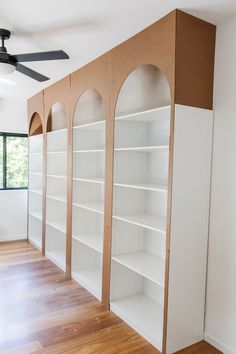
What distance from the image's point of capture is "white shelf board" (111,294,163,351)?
2357 mm

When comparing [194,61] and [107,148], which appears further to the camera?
[107,148]

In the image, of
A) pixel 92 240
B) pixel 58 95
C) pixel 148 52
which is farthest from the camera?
pixel 58 95

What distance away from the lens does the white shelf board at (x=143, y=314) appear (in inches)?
92.8

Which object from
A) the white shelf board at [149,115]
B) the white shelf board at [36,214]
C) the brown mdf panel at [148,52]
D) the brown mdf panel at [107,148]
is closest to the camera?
the brown mdf panel at [148,52]

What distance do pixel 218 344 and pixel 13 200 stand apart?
4.12 metres

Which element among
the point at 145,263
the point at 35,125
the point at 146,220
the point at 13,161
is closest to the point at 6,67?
the point at 146,220

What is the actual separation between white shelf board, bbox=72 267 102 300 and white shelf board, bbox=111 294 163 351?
34cm

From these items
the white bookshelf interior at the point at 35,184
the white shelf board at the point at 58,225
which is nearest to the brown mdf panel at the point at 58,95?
the white bookshelf interior at the point at 35,184

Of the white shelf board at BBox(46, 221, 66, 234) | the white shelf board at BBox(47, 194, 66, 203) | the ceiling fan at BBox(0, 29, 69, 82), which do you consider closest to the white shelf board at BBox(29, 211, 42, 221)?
the white shelf board at BBox(46, 221, 66, 234)

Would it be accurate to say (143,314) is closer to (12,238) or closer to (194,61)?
(194,61)

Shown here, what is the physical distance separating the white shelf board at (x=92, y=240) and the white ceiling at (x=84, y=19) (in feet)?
6.74

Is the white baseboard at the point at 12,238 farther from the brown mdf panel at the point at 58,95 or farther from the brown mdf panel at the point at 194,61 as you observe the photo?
the brown mdf panel at the point at 194,61

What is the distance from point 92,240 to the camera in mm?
3385

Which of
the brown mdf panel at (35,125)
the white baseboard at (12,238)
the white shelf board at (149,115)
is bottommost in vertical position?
the white baseboard at (12,238)
